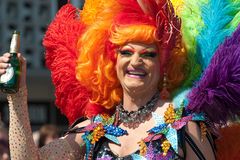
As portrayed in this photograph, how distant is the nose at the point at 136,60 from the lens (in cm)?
348

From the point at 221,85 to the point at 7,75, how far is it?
89 centimetres

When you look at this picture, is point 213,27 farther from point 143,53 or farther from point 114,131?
point 114,131

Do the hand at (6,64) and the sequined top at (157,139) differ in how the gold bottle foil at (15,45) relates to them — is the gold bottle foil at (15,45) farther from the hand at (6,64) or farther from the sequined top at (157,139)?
the sequined top at (157,139)

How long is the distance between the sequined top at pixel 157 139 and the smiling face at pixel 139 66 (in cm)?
13

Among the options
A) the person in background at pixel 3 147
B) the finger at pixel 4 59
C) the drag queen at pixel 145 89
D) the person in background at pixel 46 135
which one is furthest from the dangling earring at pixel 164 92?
the person in background at pixel 46 135

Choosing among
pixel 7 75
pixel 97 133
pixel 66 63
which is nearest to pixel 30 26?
pixel 66 63

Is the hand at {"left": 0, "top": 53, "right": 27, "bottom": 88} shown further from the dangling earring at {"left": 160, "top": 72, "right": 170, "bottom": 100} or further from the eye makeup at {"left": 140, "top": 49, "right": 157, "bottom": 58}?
the dangling earring at {"left": 160, "top": 72, "right": 170, "bottom": 100}

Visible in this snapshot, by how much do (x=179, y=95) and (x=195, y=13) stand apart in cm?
42

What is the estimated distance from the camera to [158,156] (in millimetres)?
3424

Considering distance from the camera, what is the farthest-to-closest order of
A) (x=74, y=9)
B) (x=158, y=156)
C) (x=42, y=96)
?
(x=42, y=96)
(x=74, y=9)
(x=158, y=156)

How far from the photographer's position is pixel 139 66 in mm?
3484

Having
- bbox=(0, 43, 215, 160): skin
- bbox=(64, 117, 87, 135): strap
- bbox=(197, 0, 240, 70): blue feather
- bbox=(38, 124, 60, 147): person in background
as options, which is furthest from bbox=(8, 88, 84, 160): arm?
bbox=(38, 124, 60, 147): person in background

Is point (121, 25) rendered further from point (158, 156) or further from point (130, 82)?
point (158, 156)

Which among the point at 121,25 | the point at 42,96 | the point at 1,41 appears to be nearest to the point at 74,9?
the point at 121,25
